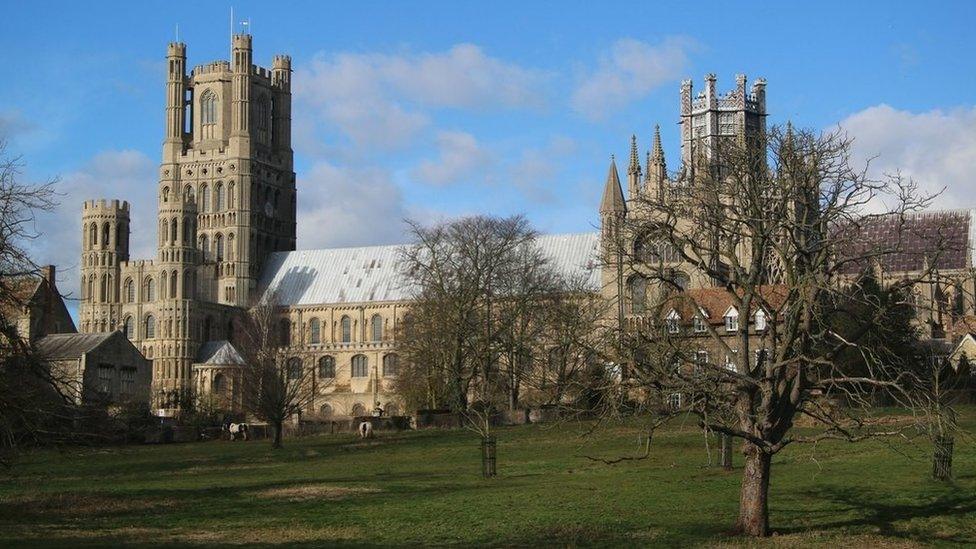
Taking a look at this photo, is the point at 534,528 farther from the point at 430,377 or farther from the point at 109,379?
the point at 109,379

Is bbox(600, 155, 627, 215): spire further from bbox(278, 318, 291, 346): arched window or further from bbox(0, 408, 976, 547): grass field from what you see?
bbox(0, 408, 976, 547): grass field

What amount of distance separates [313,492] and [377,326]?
7359 cm

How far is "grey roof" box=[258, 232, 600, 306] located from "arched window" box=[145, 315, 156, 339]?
28.1ft

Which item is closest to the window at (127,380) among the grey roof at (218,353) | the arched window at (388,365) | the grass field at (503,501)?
the grey roof at (218,353)

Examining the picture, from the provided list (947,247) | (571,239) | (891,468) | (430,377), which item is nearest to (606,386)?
(947,247)

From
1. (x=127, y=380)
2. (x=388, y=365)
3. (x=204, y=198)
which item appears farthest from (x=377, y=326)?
(x=127, y=380)

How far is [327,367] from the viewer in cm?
10650

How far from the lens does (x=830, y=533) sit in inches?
986

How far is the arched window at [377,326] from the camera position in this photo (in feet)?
346

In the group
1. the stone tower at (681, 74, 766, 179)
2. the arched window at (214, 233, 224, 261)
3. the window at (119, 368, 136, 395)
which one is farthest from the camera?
the stone tower at (681, 74, 766, 179)

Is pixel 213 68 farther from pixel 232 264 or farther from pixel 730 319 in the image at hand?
pixel 730 319

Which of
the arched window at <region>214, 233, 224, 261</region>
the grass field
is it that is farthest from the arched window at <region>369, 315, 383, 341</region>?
the grass field

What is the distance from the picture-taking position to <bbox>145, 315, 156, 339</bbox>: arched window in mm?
104125

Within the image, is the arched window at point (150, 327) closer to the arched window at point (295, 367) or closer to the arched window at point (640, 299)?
the arched window at point (295, 367)
